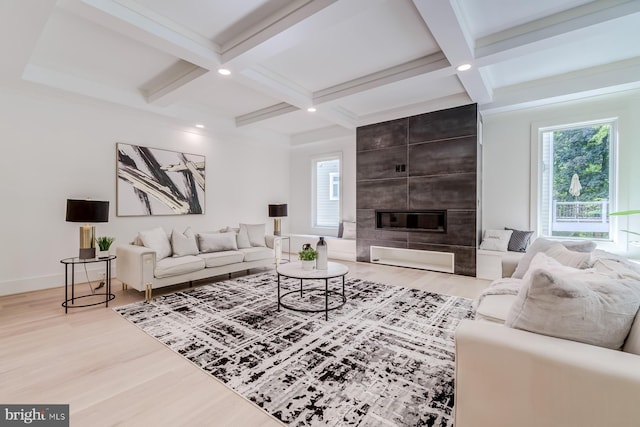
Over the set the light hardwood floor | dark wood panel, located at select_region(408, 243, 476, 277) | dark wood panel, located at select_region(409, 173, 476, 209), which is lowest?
the light hardwood floor

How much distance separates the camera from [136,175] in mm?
4820

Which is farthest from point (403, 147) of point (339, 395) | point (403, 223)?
point (339, 395)

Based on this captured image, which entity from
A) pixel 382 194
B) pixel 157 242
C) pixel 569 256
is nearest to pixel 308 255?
pixel 157 242

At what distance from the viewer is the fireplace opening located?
5.10 metres

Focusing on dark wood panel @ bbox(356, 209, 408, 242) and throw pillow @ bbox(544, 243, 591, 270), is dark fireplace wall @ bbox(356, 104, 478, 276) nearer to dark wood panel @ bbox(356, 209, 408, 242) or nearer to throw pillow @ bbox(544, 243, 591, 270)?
dark wood panel @ bbox(356, 209, 408, 242)

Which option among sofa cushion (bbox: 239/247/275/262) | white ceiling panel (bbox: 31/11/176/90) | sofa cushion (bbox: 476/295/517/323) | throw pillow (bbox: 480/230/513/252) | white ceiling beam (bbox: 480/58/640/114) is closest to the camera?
sofa cushion (bbox: 476/295/517/323)

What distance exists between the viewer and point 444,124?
16.2 ft

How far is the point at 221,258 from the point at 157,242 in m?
0.89

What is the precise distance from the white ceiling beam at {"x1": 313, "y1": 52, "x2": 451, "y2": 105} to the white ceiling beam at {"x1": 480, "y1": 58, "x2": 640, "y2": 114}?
5.39 feet

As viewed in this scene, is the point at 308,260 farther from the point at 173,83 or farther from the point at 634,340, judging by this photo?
the point at 173,83

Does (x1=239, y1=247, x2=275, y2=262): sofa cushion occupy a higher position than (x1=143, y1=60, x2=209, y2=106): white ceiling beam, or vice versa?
(x1=143, y1=60, x2=209, y2=106): white ceiling beam

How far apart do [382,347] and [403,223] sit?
11.1ft

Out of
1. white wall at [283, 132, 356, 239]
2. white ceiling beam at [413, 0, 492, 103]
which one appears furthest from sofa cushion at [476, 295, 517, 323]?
white wall at [283, 132, 356, 239]

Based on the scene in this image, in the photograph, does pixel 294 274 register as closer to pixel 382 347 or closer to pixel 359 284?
pixel 382 347
